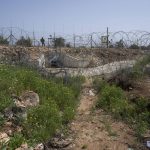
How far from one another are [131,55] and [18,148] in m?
18.2

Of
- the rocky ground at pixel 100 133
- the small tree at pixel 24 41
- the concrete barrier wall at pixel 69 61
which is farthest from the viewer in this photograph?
the small tree at pixel 24 41

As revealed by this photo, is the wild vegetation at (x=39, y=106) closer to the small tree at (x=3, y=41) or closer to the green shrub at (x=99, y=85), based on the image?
the green shrub at (x=99, y=85)

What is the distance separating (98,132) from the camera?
8.52 meters

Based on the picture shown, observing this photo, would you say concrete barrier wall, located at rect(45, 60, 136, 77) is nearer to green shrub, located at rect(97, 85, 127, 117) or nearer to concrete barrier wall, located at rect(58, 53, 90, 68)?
concrete barrier wall, located at rect(58, 53, 90, 68)

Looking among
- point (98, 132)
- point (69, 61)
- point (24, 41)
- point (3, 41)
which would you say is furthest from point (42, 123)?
point (24, 41)

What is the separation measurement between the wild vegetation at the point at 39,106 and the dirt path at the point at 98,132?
368mm

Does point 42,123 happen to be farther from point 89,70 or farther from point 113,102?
point 89,70

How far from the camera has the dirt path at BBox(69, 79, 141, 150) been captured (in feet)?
25.3

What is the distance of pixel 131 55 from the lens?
936 inches

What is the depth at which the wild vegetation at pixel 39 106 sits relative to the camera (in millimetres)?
7426

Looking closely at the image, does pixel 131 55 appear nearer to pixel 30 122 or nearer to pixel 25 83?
pixel 25 83

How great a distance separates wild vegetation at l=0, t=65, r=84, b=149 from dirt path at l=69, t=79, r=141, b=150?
1.21 ft

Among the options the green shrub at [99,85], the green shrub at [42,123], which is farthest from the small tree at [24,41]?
the green shrub at [42,123]

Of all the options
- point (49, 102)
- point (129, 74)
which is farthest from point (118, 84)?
point (49, 102)
